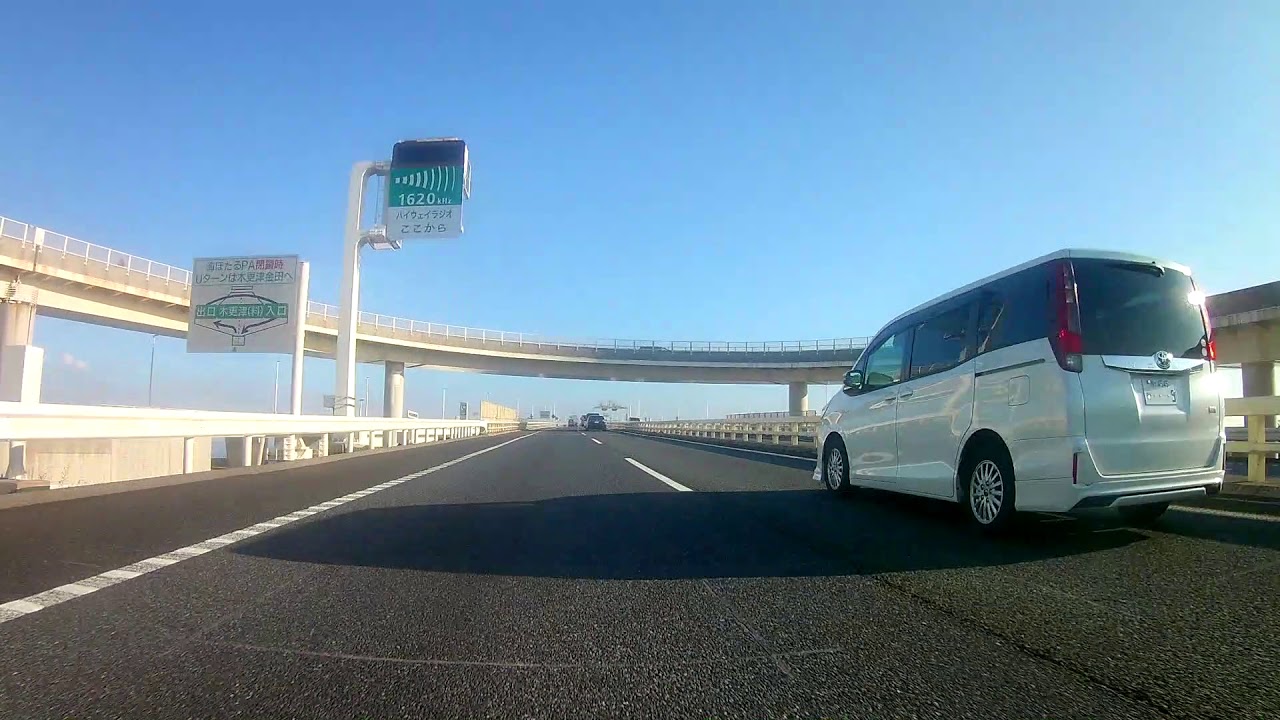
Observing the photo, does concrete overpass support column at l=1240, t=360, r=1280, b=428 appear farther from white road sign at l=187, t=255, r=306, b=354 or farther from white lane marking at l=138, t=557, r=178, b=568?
white road sign at l=187, t=255, r=306, b=354

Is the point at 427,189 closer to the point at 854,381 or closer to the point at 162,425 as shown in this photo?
the point at 162,425

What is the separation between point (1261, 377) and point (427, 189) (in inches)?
1252

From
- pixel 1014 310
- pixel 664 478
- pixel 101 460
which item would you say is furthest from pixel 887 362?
pixel 101 460

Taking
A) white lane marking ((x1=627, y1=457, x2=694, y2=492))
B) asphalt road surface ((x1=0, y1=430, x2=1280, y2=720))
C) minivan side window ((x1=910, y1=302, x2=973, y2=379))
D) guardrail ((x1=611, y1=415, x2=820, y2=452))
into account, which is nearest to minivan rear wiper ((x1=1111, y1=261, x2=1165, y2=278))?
minivan side window ((x1=910, y1=302, x2=973, y2=379))

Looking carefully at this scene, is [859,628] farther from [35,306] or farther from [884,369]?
[35,306]

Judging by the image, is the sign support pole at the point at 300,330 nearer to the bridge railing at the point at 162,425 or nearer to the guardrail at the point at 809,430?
the bridge railing at the point at 162,425

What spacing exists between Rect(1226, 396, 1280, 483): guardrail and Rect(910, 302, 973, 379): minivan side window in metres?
3.42

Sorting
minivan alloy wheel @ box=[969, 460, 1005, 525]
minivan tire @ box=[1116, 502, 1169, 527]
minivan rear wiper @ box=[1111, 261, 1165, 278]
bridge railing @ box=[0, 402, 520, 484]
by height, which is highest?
minivan rear wiper @ box=[1111, 261, 1165, 278]

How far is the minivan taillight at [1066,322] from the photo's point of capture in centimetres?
506

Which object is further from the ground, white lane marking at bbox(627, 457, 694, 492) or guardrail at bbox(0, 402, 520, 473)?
guardrail at bbox(0, 402, 520, 473)

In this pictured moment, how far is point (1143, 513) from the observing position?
19.0ft

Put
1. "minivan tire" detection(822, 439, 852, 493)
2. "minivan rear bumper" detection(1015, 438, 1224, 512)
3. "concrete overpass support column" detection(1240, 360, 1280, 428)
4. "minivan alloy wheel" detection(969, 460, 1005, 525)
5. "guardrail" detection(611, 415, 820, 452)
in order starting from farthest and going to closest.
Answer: "concrete overpass support column" detection(1240, 360, 1280, 428) → "guardrail" detection(611, 415, 820, 452) → "minivan tire" detection(822, 439, 852, 493) → "minivan alloy wheel" detection(969, 460, 1005, 525) → "minivan rear bumper" detection(1015, 438, 1224, 512)

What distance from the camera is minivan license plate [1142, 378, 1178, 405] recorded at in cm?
513

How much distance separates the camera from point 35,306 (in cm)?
2680
